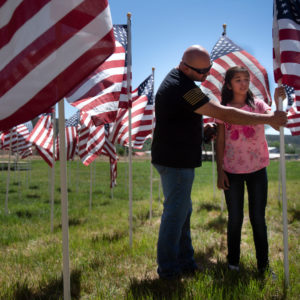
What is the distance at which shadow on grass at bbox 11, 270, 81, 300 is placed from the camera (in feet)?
10.3

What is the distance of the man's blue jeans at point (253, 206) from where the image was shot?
3.22 m

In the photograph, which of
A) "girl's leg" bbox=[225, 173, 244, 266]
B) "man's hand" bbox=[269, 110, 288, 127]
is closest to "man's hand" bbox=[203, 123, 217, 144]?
"girl's leg" bbox=[225, 173, 244, 266]

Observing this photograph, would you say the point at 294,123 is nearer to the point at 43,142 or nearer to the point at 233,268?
the point at 233,268

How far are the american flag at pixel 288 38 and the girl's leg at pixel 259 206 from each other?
3.25 feet

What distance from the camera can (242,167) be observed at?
3.26 meters

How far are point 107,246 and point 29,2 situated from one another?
3544 mm

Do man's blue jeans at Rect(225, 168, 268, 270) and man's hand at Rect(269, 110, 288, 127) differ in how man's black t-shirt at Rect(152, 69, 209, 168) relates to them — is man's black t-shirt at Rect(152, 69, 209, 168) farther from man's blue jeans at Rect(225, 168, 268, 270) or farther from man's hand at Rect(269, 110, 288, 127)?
man's hand at Rect(269, 110, 288, 127)

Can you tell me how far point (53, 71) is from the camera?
2.16m

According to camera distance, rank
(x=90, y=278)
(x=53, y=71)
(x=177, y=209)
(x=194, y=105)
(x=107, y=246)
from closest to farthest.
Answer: (x=53, y=71), (x=194, y=105), (x=177, y=209), (x=90, y=278), (x=107, y=246)

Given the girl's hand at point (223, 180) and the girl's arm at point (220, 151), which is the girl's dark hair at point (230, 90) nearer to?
the girl's arm at point (220, 151)

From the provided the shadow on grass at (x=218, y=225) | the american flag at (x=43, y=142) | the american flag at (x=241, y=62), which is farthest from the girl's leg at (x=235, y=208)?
the american flag at (x=43, y=142)

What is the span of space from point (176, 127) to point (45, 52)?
1.46 meters

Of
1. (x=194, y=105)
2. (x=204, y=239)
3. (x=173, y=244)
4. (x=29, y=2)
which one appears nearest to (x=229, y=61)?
(x=204, y=239)

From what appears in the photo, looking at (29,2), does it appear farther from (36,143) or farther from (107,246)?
(36,143)
